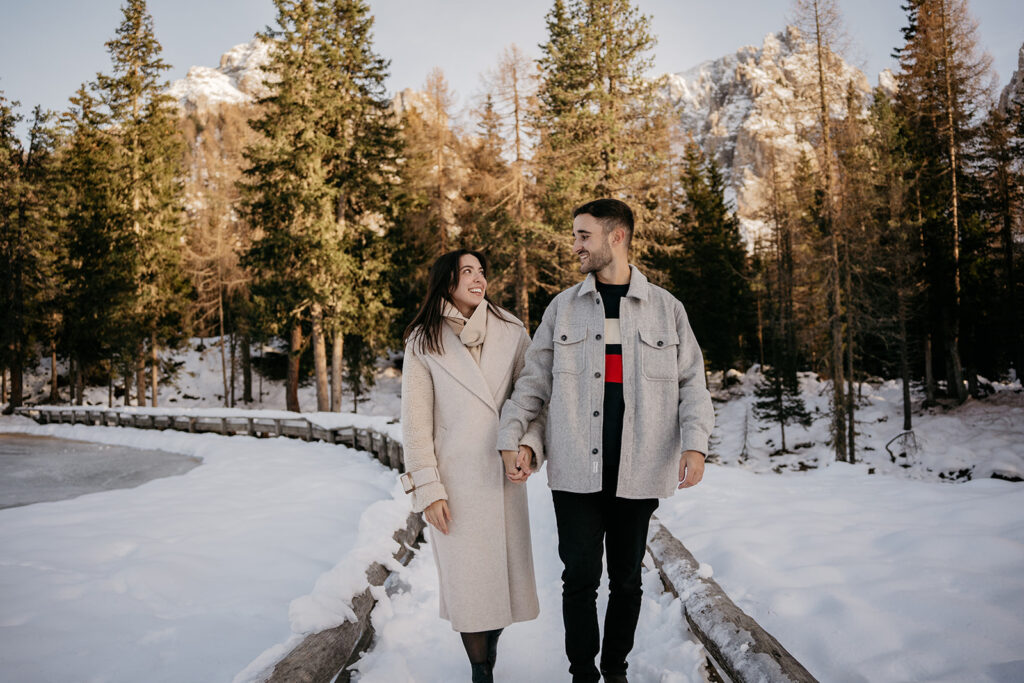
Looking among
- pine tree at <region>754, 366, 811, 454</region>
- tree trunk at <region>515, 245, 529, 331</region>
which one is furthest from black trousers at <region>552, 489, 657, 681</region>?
A: pine tree at <region>754, 366, 811, 454</region>

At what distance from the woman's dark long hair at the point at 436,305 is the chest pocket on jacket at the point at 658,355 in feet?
2.66

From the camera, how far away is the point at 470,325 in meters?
2.80

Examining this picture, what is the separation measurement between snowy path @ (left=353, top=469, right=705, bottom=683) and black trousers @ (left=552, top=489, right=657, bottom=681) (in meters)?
0.34

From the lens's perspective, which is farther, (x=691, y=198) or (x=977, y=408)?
(x=691, y=198)

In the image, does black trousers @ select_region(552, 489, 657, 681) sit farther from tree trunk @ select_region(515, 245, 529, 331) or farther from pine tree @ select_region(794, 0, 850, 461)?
pine tree @ select_region(794, 0, 850, 461)

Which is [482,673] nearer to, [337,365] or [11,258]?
[337,365]

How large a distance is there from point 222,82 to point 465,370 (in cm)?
16985

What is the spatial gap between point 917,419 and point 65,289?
118 ft

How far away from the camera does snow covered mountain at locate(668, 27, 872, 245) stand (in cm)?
1569

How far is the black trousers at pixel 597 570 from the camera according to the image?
2.64m

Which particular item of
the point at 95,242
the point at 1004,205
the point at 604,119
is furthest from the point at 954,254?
the point at 95,242

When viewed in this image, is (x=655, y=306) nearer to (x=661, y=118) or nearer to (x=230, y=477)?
(x=230, y=477)

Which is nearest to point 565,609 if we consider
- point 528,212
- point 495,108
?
point 528,212

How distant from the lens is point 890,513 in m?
4.62
